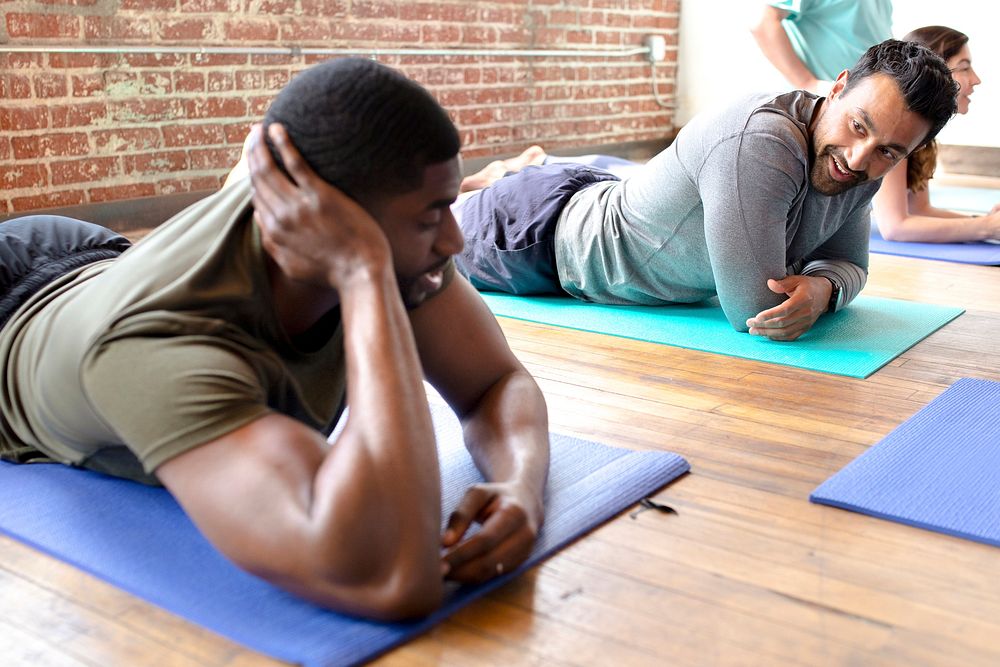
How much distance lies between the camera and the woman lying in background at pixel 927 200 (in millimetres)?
3572

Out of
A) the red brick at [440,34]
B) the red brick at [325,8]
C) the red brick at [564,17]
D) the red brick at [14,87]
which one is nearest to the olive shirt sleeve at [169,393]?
the red brick at [14,87]

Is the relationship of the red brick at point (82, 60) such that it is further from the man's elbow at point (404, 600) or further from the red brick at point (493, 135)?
the man's elbow at point (404, 600)

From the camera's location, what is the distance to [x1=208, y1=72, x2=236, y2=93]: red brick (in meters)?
4.01

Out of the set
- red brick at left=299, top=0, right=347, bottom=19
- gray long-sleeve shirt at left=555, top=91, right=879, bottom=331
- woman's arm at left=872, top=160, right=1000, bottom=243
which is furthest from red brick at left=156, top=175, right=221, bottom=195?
woman's arm at left=872, top=160, right=1000, bottom=243

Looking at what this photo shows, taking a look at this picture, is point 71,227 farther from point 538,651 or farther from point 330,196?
point 538,651

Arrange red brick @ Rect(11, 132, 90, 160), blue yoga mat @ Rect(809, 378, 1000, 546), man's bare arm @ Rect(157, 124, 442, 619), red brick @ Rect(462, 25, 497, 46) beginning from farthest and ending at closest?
red brick @ Rect(462, 25, 497, 46)
red brick @ Rect(11, 132, 90, 160)
blue yoga mat @ Rect(809, 378, 1000, 546)
man's bare arm @ Rect(157, 124, 442, 619)

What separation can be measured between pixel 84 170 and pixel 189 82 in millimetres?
527

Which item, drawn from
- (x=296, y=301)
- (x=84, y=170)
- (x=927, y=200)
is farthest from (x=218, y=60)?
(x=296, y=301)

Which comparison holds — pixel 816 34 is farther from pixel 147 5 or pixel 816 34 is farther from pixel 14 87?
pixel 14 87

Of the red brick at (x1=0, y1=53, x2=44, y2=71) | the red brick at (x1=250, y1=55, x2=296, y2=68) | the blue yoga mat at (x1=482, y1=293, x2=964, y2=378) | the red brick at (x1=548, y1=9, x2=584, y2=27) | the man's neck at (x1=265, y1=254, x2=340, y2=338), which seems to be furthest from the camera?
the red brick at (x1=548, y1=9, x2=584, y2=27)

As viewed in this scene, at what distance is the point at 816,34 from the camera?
443 cm

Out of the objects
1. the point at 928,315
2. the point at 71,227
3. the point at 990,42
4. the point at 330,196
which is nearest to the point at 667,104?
the point at 990,42

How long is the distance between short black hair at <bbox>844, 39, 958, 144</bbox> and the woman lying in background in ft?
4.10

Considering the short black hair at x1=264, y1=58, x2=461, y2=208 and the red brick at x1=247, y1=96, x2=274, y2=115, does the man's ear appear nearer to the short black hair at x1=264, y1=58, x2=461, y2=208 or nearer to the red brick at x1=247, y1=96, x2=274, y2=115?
the short black hair at x1=264, y1=58, x2=461, y2=208
